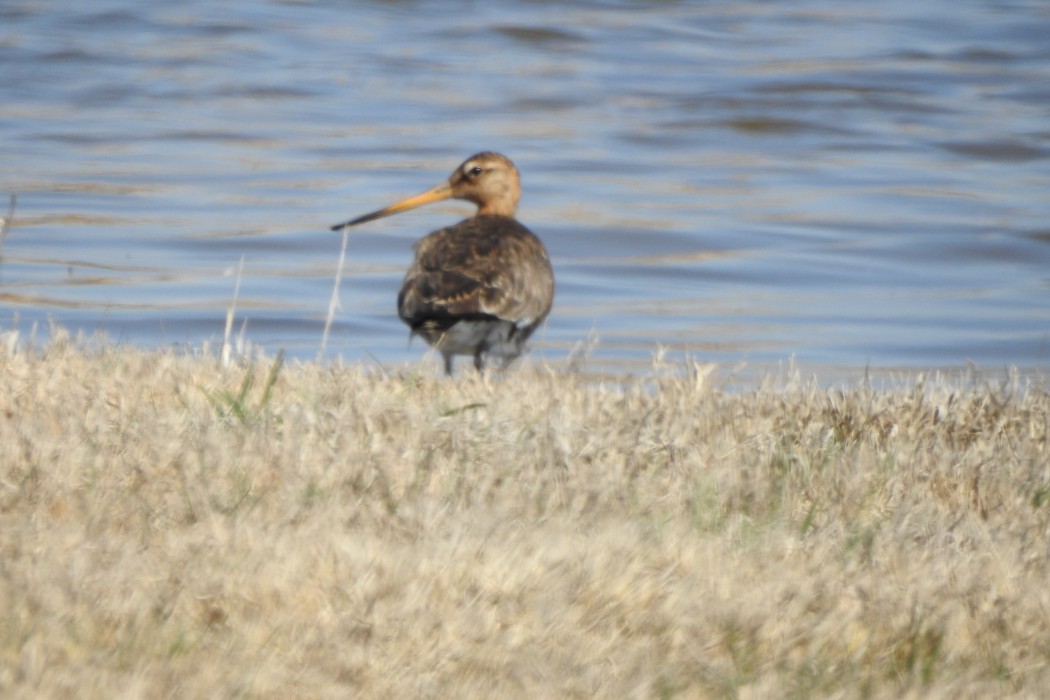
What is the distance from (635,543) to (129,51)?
1887 centimetres

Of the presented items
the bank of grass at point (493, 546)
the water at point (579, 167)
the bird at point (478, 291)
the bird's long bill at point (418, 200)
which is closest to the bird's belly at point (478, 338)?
the bird at point (478, 291)

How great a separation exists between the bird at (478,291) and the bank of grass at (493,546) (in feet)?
8.00

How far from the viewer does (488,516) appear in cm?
400

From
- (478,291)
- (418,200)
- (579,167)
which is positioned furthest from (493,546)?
(579,167)

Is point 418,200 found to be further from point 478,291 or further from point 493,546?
point 493,546

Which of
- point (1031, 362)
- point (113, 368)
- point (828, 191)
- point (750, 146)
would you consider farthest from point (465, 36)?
point (113, 368)

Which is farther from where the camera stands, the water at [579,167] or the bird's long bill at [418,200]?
the water at [579,167]

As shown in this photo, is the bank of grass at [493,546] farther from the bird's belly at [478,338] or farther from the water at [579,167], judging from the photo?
the bird's belly at [478,338]

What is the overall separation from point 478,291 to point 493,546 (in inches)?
163

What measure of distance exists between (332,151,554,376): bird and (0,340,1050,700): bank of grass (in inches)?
96.1

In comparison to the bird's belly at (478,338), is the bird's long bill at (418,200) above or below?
above

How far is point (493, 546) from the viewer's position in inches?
147

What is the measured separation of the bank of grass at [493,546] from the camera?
10.8 ft

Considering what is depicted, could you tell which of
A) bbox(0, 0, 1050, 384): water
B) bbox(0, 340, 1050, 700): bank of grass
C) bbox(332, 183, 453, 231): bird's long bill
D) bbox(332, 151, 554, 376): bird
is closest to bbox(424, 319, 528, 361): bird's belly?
bbox(332, 151, 554, 376): bird
